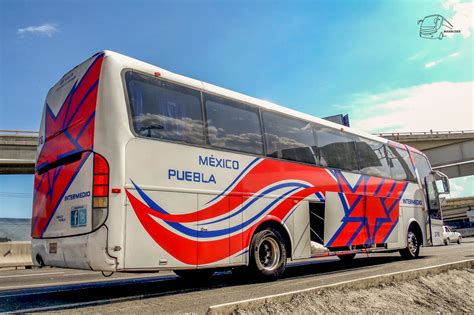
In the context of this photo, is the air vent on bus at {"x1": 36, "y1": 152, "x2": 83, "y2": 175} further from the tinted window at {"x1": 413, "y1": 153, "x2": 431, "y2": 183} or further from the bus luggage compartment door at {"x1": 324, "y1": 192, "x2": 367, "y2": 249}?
the tinted window at {"x1": 413, "y1": 153, "x2": 431, "y2": 183}

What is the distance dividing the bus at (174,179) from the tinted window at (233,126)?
2 centimetres

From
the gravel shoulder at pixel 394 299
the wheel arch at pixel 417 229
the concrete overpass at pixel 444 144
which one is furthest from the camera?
the concrete overpass at pixel 444 144

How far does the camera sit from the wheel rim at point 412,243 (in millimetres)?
12538

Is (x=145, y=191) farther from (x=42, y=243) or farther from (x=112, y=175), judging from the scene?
(x=42, y=243)

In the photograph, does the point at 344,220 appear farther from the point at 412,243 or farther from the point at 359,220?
the point at 412,243

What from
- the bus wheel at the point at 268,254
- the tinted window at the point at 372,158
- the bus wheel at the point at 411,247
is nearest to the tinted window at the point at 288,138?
the bus wheel at the point at 268,254

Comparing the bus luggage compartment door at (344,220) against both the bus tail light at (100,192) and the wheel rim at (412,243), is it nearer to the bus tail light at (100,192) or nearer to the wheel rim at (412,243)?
the wheel rim at (412,243)

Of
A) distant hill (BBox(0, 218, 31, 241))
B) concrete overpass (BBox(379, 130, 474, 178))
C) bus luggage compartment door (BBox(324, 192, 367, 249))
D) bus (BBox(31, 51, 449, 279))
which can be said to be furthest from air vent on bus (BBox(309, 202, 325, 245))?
concrete overpass (BBox(379, 130, 474, 178))

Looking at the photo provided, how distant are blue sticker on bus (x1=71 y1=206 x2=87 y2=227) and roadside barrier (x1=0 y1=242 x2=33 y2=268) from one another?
45.5ft

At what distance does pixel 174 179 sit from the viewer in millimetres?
6273

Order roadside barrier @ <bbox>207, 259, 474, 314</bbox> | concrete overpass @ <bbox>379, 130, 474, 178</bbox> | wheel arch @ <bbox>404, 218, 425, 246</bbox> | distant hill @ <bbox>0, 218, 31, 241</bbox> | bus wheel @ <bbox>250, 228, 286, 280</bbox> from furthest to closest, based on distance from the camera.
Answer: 1. concrete overpass @ <bbox>379, 130, 474, 178</bbox>
2. distant hill @ <bbox>0, 218, 31, 241</bbox>
3. wheel arch @ <bbox>404, 218, 425, 246</bbox>
4. bus wheel @ <bbox>250, 228, 286, 280</bbox>
5. roadside barrier @ <bbox>207, 259, 474, 314</bbox>

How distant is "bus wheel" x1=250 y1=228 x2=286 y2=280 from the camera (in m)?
7.37

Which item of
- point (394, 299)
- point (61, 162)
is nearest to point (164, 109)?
point (61, 162)

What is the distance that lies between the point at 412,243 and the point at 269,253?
23.2 feet
